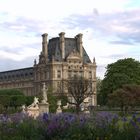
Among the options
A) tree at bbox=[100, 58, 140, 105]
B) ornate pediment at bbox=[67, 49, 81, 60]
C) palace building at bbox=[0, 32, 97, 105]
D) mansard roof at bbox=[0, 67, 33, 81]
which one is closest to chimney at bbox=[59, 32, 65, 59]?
palace building at bbox=[0, 32, 97, 105]

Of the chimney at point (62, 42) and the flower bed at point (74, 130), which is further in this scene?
the chimney at point (62, 42)

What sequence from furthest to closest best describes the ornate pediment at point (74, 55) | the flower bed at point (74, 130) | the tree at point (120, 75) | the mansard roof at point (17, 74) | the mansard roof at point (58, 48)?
the mansard roof at point (17, 74), the mansard roof at point (58, 48), the ornate pediment at point (74, 55), the tree at point (120, 75), the flower bed at point (74, 130)

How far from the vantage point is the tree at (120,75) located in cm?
7175

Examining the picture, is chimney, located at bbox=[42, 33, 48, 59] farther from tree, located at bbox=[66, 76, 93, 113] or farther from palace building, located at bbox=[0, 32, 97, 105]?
tree, located at bbox=[66, 76, 93, 113]

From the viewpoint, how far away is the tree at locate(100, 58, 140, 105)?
71.8 meters

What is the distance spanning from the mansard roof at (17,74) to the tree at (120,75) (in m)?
39.0

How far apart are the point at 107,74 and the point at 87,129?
67682 mm

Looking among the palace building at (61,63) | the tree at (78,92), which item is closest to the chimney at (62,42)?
the palace building at (61,63)

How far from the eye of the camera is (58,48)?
103 metres

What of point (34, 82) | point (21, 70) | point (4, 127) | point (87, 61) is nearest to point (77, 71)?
point (87, 61)

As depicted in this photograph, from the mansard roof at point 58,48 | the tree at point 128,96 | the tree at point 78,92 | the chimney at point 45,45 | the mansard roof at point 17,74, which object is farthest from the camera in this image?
the mansard roof at point 17,74

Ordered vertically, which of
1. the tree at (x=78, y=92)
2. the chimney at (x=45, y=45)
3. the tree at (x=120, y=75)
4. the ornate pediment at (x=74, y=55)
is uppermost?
the chimney at (x=45, y=45)

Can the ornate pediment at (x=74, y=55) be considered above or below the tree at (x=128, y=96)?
above

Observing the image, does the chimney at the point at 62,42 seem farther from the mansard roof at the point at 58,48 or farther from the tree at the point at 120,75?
the tree at the point at 120,75
